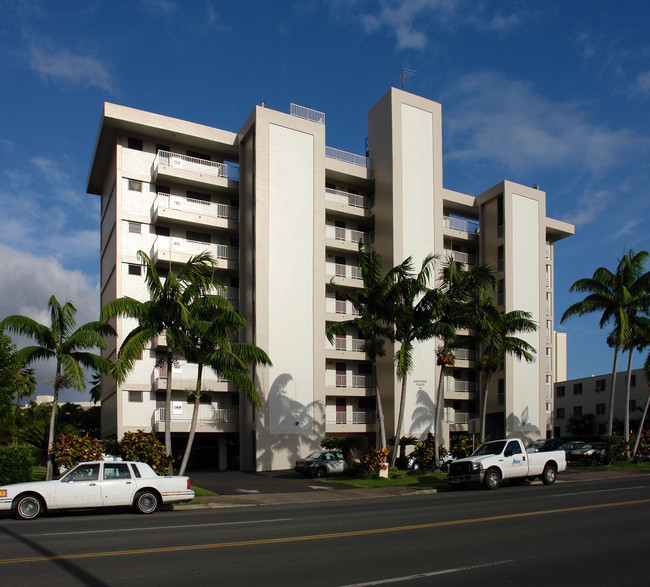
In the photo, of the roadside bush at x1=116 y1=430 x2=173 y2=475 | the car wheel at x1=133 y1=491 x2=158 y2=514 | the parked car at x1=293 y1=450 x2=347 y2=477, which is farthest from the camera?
the parked car at x1=293 y1=450 x2=347 y2=477

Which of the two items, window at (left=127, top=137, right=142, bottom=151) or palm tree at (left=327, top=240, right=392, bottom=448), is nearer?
palm tree at (left=327, top=240, right=392, bottom=448)

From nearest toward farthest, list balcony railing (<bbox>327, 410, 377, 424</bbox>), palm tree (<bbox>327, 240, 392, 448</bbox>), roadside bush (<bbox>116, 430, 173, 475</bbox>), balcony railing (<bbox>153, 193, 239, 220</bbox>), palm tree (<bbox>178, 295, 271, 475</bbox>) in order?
roadside bush (<bbox>116, 430, 173, 475</bbox>)
palm tree (<bbox>178, 295, 271, 475</bbox>)
palm tree (<bbox>327, 240, 392, 448</bbox>)
balcony railing (<bbox>153, 193, 239, 220</bbox>)
balcony railing (<bbox>327, 410, 377, 424</bbox>)

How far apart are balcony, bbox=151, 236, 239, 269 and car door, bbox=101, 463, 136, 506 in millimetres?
20681

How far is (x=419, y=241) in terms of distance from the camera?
4350cm

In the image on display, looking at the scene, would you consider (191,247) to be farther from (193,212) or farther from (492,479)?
(492,479)

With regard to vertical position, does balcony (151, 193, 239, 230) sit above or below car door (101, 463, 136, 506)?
above

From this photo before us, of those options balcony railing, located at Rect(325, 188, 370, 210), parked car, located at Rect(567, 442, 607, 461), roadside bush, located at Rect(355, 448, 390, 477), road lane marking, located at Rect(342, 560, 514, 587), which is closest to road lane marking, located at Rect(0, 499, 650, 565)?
road lane marking, located at Rect(342, 560, 514, 587)

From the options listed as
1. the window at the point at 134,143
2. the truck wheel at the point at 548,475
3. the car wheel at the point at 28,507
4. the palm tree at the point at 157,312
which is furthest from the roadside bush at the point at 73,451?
the window at the point at 134,143

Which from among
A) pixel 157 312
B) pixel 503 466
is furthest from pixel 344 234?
pixel 503 466

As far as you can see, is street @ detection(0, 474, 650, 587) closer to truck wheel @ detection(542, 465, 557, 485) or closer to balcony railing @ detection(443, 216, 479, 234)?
truck wheel @ detection(542, 465, 557, 485)

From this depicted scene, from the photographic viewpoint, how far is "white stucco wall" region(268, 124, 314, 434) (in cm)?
3794

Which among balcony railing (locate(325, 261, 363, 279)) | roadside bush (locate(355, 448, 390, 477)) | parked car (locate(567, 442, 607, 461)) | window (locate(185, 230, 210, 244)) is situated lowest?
parked car (locate(567, 442, 607, 461))

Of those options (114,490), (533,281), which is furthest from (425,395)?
(114,490)

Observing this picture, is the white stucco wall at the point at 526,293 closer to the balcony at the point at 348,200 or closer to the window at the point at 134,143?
the balcony at the point at 348,200
